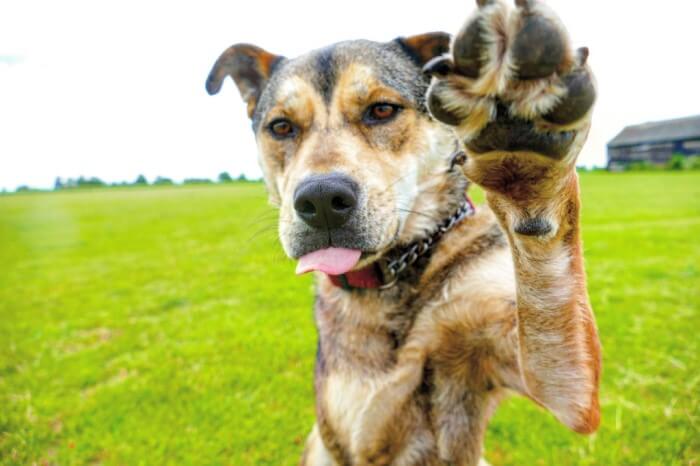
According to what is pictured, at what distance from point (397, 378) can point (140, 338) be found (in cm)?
463

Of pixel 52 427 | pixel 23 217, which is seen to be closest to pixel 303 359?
pixel 52 427

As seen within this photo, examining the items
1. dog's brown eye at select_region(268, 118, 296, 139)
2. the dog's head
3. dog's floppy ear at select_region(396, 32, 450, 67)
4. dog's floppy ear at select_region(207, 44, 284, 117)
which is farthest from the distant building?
dog's brown eye at select_region(268, 118, 296, 139)

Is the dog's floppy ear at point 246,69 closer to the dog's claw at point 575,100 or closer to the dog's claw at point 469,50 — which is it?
the dog's claw at point 469,50

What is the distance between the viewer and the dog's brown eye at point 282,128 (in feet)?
9.41

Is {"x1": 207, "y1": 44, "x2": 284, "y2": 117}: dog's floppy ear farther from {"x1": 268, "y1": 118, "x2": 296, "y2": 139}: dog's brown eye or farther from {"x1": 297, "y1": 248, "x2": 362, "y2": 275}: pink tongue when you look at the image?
{"x1": 297, "y1": 248, "x2": 362, "y2": 275}: pink tongue

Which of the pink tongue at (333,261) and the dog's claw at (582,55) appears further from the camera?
the pink tongue at (333,261)

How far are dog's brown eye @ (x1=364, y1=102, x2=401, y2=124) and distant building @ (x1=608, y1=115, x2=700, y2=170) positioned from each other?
209 ft

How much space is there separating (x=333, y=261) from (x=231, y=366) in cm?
301

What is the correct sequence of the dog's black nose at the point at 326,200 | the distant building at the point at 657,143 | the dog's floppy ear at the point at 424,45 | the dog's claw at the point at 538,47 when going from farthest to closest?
1. the distant building at the point at 657,143
2. the dog's floppy ear at the point at 424,45
3. the dog's black nose at the point at 326,200
4. the dog's claw at the point at 538,47

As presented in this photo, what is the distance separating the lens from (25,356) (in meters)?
5.48

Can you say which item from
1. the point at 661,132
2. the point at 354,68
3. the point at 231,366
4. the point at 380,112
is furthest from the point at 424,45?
the point at 661,132

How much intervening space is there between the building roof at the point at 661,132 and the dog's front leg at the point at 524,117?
201ft

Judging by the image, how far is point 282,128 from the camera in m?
2.91

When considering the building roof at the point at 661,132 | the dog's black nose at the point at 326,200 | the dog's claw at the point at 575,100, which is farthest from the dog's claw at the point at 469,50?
the building roof at the point at 661,132
